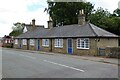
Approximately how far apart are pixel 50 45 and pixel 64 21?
21035mm

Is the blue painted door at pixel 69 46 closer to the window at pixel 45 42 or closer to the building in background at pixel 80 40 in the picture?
the building in background at pixel 80 40

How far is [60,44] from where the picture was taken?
36.9m

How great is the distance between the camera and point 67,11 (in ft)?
196

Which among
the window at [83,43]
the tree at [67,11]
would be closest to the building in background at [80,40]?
the window at [83,43]

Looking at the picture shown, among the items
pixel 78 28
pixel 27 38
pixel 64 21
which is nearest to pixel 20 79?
pixel 78 28

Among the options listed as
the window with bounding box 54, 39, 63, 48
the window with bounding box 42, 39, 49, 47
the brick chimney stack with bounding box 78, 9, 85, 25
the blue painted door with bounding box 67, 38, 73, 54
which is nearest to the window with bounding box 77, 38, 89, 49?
the blue painted door with bounding box 67, 38, 73, 54

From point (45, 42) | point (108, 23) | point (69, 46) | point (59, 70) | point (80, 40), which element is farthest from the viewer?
point (108, 23)

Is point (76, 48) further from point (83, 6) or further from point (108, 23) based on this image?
point (83, 6)

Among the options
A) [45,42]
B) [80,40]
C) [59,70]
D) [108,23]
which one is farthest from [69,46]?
[59,70]

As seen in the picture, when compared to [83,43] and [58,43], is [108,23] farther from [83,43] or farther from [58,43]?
[83,43]

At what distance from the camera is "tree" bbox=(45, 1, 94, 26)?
59188mm

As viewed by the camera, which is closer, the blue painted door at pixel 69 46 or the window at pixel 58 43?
the blue painted door at pixel 69 46

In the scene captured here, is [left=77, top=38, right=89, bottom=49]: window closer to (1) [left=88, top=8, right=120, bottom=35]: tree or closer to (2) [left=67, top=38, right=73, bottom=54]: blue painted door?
(2) [left=67, top=38, right=73, bottom=54]: blue painted door

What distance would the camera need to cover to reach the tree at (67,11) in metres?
59.2
